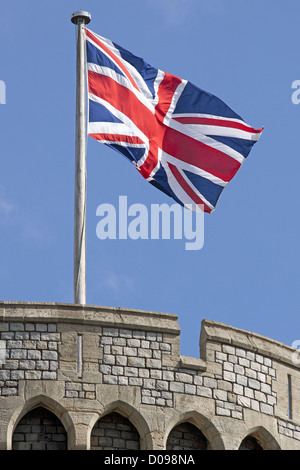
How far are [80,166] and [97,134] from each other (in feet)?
3.90

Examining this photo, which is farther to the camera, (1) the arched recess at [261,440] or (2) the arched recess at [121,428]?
(1) the arched recess at [261,440]

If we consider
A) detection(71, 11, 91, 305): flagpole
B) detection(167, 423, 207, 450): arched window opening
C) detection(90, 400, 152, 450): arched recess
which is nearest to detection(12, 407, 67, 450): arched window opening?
detection(90, 400, 152, 450): arched recess

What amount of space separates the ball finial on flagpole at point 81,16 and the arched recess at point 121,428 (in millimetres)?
9107

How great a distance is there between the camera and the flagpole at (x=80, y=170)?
3500cm

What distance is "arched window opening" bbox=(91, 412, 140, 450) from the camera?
3244cm

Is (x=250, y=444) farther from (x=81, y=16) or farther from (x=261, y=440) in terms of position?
(x=81, y=16)

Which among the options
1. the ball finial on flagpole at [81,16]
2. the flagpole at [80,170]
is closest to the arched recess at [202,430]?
the flagpole at [80,170]

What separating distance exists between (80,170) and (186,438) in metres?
6.01

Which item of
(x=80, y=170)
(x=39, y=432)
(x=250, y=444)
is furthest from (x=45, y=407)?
(x=80, y=170)

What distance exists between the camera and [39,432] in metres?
32.2

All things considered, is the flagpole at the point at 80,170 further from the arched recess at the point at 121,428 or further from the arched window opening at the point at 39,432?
the arched window opening at the point at 39,432

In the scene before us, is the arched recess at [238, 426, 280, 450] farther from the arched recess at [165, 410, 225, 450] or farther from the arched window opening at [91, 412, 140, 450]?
the arched window opening at [91, 412, 140, 450]

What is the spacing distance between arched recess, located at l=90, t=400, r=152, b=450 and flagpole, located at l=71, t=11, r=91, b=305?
2611mm

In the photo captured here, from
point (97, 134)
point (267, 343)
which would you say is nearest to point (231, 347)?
point (267, 343)
